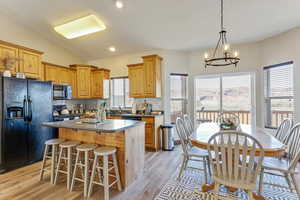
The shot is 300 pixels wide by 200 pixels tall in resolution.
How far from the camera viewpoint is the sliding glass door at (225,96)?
4445 millimetres

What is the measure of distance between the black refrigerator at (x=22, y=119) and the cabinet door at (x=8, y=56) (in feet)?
1.76

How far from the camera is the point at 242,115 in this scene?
178 inches

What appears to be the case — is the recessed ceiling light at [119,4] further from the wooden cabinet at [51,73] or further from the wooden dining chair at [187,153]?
the wooden cabinet at [51,73]

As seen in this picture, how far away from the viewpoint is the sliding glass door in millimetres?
4445

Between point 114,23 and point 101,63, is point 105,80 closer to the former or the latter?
point 101,63

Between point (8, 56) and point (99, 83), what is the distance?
8.05 ft

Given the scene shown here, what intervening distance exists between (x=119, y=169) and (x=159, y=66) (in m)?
3.17

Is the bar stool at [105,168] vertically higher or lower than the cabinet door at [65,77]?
lower

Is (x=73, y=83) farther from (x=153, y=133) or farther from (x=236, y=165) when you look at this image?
(x=236, y=165)

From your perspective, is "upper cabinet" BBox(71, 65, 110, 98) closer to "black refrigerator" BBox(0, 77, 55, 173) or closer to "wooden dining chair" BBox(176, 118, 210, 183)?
"black refrigerator" BBox(0, 77, 55, 173)

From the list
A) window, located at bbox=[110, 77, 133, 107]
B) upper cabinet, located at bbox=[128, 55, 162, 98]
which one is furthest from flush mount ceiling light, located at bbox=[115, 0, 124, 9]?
window, located at bbox=[110, 77, 133, 107]

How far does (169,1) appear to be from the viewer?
2912 millimetres

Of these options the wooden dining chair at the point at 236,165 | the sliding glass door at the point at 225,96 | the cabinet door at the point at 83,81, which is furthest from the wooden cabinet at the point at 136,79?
the wooden dining chair at the point at 236,165

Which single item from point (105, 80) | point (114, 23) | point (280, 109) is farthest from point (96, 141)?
point (280, 109)
